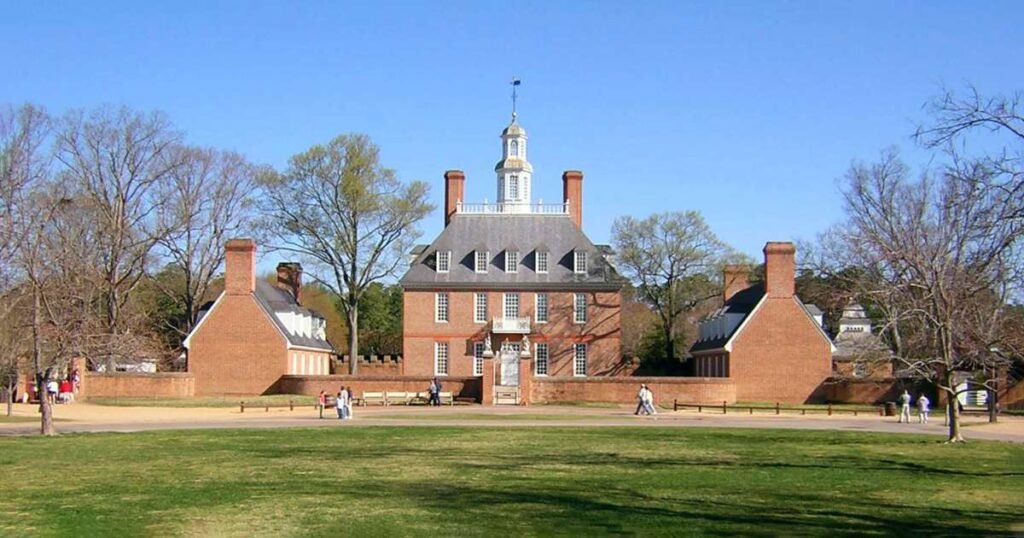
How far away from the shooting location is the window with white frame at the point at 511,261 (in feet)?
217

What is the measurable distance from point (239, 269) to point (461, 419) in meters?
22.7

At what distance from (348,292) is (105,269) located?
14686mm

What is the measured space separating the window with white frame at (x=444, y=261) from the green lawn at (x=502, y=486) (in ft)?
116

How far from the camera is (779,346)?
5853cm

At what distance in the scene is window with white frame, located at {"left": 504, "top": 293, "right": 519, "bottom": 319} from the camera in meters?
65.3

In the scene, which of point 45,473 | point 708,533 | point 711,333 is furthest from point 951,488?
point 711,333

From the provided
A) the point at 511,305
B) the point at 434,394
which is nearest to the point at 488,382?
the point at 434,394

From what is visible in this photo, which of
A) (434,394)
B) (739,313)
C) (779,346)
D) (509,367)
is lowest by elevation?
(434,394)

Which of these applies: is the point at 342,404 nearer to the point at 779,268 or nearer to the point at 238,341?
the point at 238,341

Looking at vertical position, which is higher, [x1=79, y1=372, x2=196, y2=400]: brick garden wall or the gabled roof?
the gabled roof

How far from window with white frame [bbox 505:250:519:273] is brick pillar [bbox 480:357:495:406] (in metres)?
13.7

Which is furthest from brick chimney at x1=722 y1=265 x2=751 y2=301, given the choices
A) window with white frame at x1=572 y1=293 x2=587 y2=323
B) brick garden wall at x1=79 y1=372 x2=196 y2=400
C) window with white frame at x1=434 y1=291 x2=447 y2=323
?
brick garden wall at x1=79 y1=372 x2=196 y2=400

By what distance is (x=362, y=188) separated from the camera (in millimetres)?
66188

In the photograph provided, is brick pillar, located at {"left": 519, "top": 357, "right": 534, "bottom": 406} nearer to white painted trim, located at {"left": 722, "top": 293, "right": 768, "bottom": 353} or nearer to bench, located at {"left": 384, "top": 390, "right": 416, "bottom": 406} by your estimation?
bench, located at {"left": 384, "top": 390, "right": 416, "bottom": 406}
